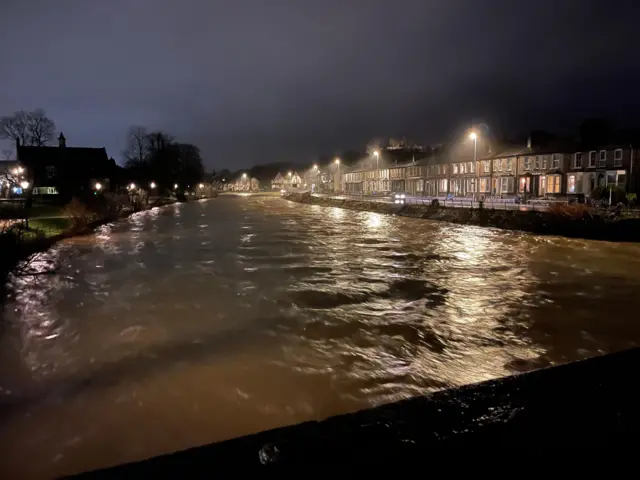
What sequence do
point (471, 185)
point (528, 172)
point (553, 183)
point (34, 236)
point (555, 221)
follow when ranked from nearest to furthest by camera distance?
point (34, 236)
point (555, 221)
point (553, 183)
point (528, 172)
point (471, 185)

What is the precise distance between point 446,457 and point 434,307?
1166cm

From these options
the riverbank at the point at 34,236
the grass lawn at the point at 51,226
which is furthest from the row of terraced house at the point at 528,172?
the grass lawn at the point at 51,226

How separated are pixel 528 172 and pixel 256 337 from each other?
171ft

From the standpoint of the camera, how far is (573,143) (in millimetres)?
51781

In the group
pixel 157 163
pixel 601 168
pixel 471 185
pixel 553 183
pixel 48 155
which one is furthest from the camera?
pixel 157 163

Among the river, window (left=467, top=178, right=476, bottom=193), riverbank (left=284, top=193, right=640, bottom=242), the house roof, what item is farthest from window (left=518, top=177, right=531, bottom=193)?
the house roof

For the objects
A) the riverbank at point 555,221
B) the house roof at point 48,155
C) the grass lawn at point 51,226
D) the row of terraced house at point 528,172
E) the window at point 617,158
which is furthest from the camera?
the house roof at point 48,155

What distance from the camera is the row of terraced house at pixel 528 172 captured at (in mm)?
45375

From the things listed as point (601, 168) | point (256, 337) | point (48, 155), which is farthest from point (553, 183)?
point (48, 155)

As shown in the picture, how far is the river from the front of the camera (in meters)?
7.25

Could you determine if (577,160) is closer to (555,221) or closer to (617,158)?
(617,158)

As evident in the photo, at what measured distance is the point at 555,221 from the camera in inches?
1287

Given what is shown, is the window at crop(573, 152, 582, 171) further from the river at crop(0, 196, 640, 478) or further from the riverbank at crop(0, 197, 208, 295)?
the riverbank at crop(0, 197, 208, 295)

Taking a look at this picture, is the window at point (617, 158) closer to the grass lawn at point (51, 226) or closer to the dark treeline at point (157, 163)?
the grass lawn at point (51, 226)
